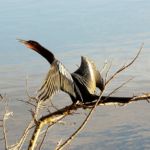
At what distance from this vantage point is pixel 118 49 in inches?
1571

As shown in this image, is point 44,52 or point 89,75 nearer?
point 44,52

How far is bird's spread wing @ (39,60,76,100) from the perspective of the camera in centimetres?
375

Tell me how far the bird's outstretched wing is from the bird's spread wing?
0.26 m

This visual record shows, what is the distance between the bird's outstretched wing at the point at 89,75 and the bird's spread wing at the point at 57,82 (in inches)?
10.1

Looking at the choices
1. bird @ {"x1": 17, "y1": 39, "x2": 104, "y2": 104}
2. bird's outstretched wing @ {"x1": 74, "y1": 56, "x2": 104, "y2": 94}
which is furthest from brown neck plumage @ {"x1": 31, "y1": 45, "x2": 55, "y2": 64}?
bird's outstretched wing @ {"x1": 74, "y1": 56, "x2": 104, "y2": 94}

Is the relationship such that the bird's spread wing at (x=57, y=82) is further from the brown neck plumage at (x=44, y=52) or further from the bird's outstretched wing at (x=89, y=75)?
the bird's outstretched wing at (x=89, y=75)

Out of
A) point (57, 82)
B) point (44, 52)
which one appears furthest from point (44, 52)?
point (57, 82)

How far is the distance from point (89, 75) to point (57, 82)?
1.80 ft

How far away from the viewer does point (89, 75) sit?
4.20m

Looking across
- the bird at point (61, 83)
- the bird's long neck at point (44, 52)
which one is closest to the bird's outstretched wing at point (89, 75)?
the bird at point (61, 83)

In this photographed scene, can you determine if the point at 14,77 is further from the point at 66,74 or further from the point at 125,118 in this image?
the point at 66,74

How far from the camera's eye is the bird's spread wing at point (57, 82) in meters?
3.75

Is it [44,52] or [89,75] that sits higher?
[44,52]

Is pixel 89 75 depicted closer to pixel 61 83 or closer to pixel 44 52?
pixel 61 83
